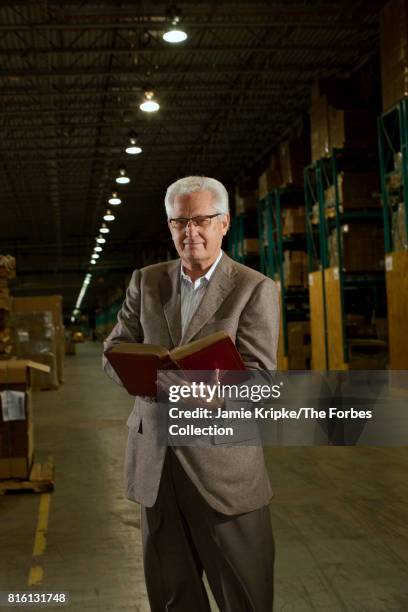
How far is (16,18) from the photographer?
40.4 ft

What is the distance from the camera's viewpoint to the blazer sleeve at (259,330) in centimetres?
204

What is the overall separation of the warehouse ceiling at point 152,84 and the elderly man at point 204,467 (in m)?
9.03

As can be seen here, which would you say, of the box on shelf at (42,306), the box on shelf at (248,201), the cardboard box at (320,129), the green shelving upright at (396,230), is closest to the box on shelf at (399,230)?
the green shelving upright at (396,230)

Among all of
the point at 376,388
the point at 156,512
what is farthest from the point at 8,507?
the point at 376,388

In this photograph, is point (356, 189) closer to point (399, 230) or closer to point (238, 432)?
point (399, 230)

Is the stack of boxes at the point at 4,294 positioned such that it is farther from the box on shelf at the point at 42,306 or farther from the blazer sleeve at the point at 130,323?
the blazer sleeve at the point at 130,323

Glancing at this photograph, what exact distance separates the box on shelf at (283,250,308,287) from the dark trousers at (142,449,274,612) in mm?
13268

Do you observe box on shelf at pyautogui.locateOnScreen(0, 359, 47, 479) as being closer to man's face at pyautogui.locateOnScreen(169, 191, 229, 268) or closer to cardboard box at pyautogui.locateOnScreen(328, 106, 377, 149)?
man's face at pyautogui.locateOnScreen(169, 191, 229, 268)

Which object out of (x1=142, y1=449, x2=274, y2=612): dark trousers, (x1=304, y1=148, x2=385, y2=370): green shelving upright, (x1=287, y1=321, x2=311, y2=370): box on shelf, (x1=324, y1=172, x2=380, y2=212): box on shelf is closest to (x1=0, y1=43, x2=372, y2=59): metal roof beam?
(x1=304, y1=148, x2=385, y2=370): green shelving upright

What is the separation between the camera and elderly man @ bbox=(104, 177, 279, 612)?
207 centimetres

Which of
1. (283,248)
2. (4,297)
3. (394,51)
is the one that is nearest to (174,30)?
(394,51)

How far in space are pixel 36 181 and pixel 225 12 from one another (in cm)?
1336

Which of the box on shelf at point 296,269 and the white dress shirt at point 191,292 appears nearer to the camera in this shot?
the white dress shirt at point 191,292

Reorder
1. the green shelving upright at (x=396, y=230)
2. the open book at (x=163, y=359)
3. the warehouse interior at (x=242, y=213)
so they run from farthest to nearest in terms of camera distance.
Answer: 1. the green shelving upright at (x=396, y=230)
2. the warehouse interior at (x=242, y=213)
3. the open book at (x=163, y=359)
